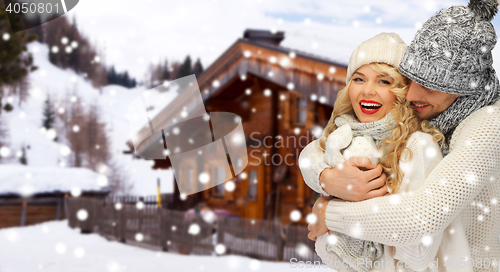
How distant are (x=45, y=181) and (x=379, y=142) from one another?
1965 cm

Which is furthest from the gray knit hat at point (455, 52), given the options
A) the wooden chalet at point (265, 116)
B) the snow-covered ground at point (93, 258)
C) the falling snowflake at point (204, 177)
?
the falling snowflake at point (204, 177)

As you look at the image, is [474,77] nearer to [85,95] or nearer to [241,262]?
[241,262]

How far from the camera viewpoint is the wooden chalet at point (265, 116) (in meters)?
7.52

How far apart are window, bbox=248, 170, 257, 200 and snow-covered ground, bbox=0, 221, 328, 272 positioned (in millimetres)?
1989

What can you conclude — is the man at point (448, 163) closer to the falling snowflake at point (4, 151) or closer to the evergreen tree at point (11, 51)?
the evergreen tree at point (11, 51)

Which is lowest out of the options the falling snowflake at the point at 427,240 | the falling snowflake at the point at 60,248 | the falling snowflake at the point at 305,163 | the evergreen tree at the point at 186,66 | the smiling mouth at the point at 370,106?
the falling snowflake at the point at 60,248

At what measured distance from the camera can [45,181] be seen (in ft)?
60.7

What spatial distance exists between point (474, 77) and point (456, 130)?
0.24 meters

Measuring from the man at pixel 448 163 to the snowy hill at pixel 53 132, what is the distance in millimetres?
39714

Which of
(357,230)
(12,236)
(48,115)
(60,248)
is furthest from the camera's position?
(48,115)

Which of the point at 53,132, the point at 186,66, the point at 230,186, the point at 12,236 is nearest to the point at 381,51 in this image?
the point at 230,186

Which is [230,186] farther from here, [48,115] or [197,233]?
[48,115]

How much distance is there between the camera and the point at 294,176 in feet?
29.6

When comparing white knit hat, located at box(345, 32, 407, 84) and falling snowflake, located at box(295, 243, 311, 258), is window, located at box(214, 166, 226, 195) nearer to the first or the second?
falling snowflake, located at box(295, 243, 311, 258)
